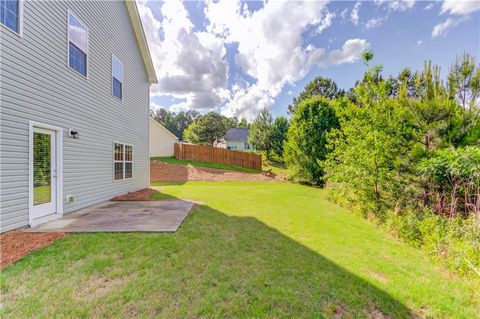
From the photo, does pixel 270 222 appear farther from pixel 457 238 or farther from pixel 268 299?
pixel 457 238

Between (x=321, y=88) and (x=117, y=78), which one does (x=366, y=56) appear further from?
(x=321, y=88)

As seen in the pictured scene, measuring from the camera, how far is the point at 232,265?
10.4 feet

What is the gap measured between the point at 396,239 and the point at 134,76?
36.6ft

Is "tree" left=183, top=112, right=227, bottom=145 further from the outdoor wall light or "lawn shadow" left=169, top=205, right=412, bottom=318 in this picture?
"lawn shadow" left=169, top=205, right=412, bottom=318

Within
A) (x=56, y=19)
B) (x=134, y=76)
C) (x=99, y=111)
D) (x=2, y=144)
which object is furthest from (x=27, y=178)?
(x=134, y=76)

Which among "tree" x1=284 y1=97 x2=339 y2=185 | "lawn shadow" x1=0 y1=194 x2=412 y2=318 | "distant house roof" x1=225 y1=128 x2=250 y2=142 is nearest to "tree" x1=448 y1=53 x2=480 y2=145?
"lawn shadow" x1=0 y1=194 x2=412 y2=318

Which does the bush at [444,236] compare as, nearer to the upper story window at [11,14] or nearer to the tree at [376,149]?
the tree at [376,149]

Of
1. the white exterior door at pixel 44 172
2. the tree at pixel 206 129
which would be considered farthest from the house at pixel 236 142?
the white exterior door at pixel 44 172

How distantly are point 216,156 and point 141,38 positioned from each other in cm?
1425

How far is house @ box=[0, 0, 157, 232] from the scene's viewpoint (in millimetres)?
4043

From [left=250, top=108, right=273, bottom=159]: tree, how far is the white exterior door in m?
23.1

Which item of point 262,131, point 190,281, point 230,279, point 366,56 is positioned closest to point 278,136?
point 262,131

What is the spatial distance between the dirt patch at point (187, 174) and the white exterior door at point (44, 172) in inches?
387

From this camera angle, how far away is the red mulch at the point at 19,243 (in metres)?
3.10
